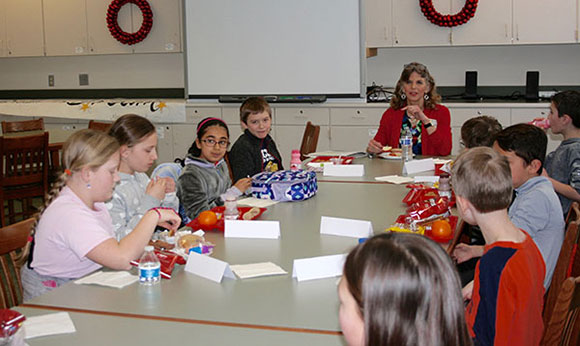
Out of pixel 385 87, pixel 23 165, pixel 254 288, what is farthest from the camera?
pixel 385 87

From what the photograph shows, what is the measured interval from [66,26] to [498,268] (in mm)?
6873

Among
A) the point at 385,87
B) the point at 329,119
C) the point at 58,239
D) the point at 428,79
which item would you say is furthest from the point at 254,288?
the point at 385,87

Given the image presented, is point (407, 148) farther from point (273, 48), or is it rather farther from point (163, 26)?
point (163, 26)

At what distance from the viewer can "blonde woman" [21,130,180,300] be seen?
2.03 m

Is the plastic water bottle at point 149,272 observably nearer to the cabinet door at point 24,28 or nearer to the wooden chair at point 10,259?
the wooden chair at point 10,259

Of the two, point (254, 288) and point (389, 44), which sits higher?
point (389, 44)

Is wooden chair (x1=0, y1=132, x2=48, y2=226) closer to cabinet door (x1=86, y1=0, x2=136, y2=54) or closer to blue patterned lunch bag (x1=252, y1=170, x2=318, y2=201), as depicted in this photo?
cabinet door (x1=86, y1=0, x2=136, y2=54)

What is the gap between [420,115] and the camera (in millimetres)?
4344

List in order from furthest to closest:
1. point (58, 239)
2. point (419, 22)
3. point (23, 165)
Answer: point (419, 22), point (23, 165), point (58, 239)

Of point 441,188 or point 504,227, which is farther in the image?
point 441,188

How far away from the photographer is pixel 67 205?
2117 millimetres

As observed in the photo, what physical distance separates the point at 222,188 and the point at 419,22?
364cm

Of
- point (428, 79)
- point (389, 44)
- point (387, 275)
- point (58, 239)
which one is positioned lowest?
point (58, 239)

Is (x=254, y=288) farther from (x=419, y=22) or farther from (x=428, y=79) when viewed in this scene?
(x=419, y=22)
